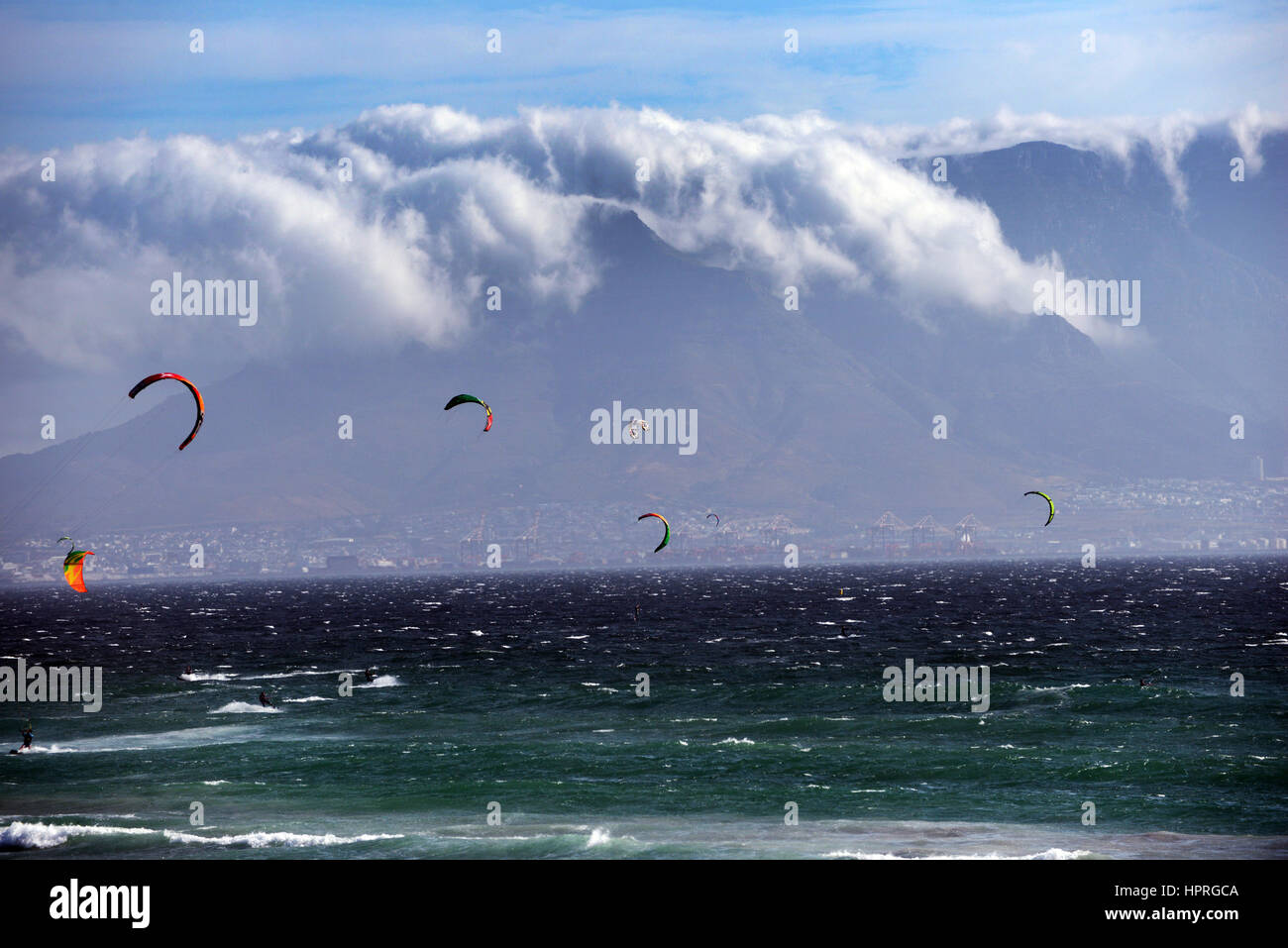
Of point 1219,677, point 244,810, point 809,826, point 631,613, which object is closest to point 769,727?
point 809,826

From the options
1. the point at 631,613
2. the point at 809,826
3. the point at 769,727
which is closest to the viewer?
the point at 809,826

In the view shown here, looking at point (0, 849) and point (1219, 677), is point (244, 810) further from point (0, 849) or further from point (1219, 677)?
point (1219, 677)
